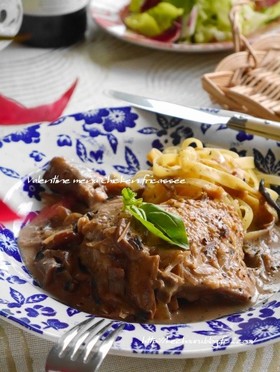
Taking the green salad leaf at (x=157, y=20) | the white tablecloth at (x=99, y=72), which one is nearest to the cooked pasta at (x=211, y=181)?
the white tablecloth at (x=99, y=72)

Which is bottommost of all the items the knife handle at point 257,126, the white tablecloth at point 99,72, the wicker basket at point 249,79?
the white tablecloth at point 99,72

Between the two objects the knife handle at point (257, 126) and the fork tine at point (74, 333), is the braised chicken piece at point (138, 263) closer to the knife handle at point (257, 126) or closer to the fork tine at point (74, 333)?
the fork tine at point (74, 333)

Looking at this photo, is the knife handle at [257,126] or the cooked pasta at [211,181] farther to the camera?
the knife handle at [257,126]

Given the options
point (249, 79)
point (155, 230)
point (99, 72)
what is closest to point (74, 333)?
point (155, 230)

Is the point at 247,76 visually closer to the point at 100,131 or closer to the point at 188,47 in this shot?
the point at 188,47

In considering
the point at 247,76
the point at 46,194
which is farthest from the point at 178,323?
the point at 247,76

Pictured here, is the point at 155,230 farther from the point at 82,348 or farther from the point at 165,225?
the point at 82,348

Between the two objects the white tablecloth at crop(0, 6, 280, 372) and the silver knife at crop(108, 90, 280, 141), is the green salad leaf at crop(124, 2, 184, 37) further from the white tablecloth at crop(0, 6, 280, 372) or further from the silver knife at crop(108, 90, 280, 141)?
the silver knife at crop(108, 90, 280, 141)
